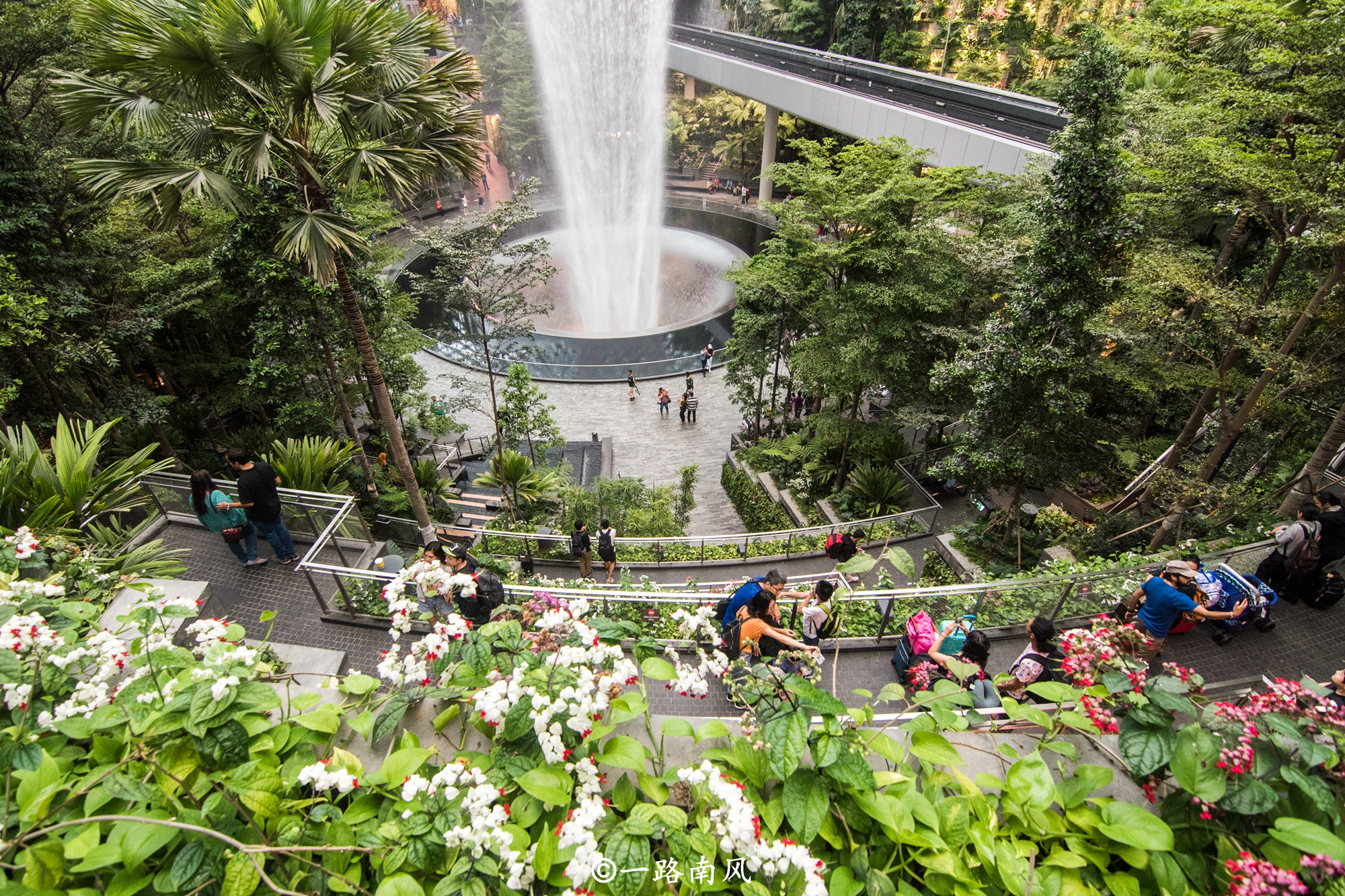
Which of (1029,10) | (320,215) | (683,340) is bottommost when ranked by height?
(683,340)

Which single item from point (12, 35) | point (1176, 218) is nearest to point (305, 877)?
point (12, 35)

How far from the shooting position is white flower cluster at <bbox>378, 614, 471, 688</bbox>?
2.72 metres

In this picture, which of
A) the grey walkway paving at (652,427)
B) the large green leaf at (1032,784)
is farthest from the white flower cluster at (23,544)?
the grey walkway paving at (652,427)

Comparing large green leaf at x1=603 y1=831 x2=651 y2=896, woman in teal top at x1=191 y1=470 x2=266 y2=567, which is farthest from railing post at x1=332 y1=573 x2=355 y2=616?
large green leaf at x1=603 y1=831 x2=651 y2=896

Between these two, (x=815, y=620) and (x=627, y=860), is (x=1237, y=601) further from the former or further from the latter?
(x=627, y=860)

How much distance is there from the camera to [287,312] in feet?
31.2

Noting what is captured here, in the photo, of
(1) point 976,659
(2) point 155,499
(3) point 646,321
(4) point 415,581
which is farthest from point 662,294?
(4) point 415,581

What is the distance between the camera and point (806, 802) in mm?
2154

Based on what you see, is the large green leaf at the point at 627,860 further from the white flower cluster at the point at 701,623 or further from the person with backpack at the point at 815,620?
the person with backpack at the point at 815,620

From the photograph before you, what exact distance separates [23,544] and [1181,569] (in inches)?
328

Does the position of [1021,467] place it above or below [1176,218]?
below

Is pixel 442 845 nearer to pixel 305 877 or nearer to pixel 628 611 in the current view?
pixel 305 877

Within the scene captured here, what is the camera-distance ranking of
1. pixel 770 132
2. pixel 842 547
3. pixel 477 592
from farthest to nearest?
pixel 770 132 < pixel 842 547 < pixel 477 592

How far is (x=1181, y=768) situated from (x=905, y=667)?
4074 mm
